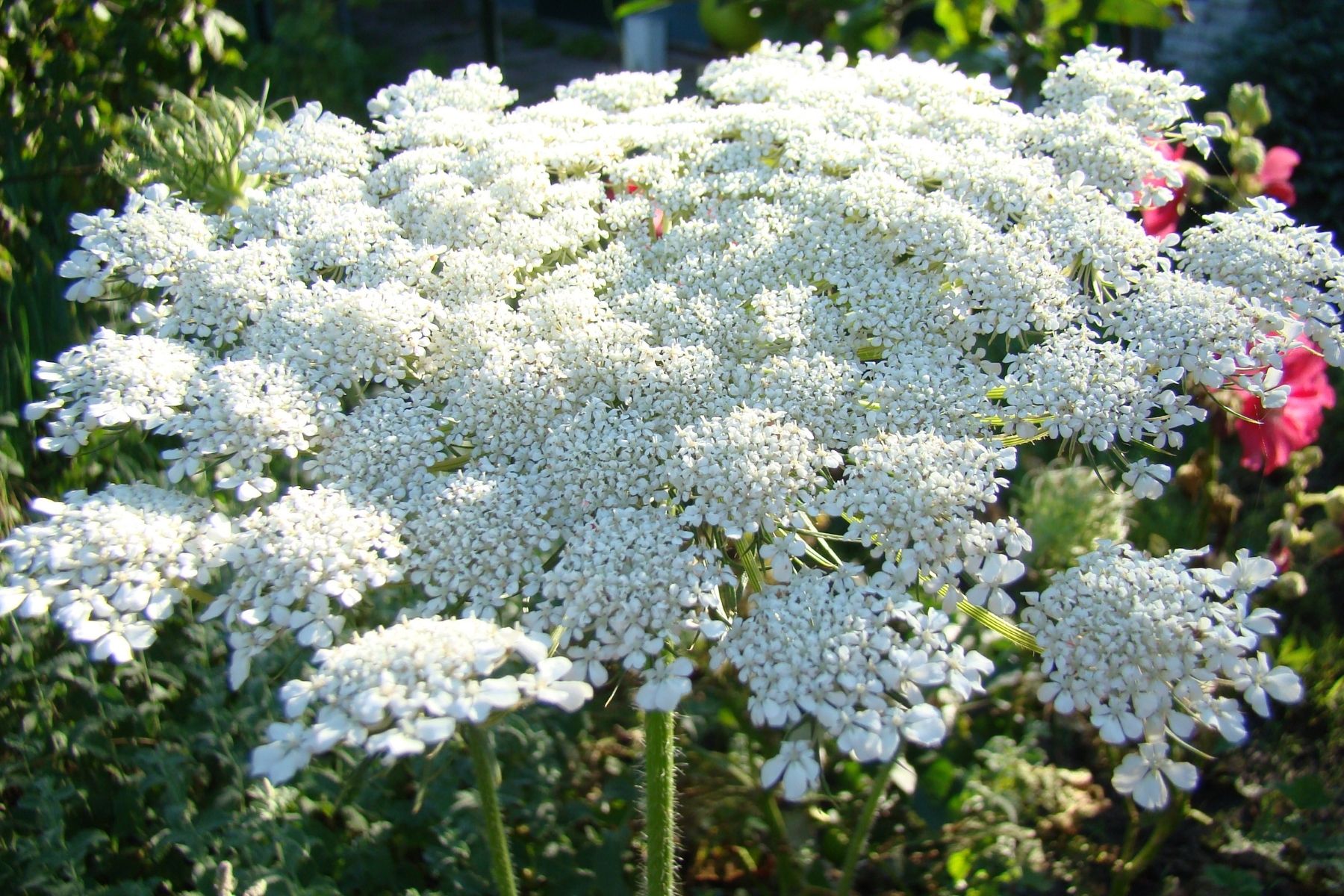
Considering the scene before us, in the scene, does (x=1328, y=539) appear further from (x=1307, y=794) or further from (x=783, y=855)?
(x=783, y=855)

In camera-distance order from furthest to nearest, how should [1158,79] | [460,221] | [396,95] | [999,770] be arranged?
[999,770]
[396,95]
[1158,79]
[460,221]

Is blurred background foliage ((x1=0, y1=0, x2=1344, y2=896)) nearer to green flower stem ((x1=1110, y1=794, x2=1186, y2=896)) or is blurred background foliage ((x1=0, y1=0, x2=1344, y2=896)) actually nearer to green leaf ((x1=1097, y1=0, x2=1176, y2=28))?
green leaf ((x1=1097, y1=0, x2=1176, y2=28))

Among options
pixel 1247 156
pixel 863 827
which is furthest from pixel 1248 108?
pixel 863 827

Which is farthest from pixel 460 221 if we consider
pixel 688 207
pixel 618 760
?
pixel 618 760

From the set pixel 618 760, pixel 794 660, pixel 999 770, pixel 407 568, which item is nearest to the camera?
pixel 794 660

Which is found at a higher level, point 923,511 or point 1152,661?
point 923,511

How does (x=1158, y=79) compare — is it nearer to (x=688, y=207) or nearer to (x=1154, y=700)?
(x=688, y=207)

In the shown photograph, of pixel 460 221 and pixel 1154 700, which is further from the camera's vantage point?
pixel 460 221
